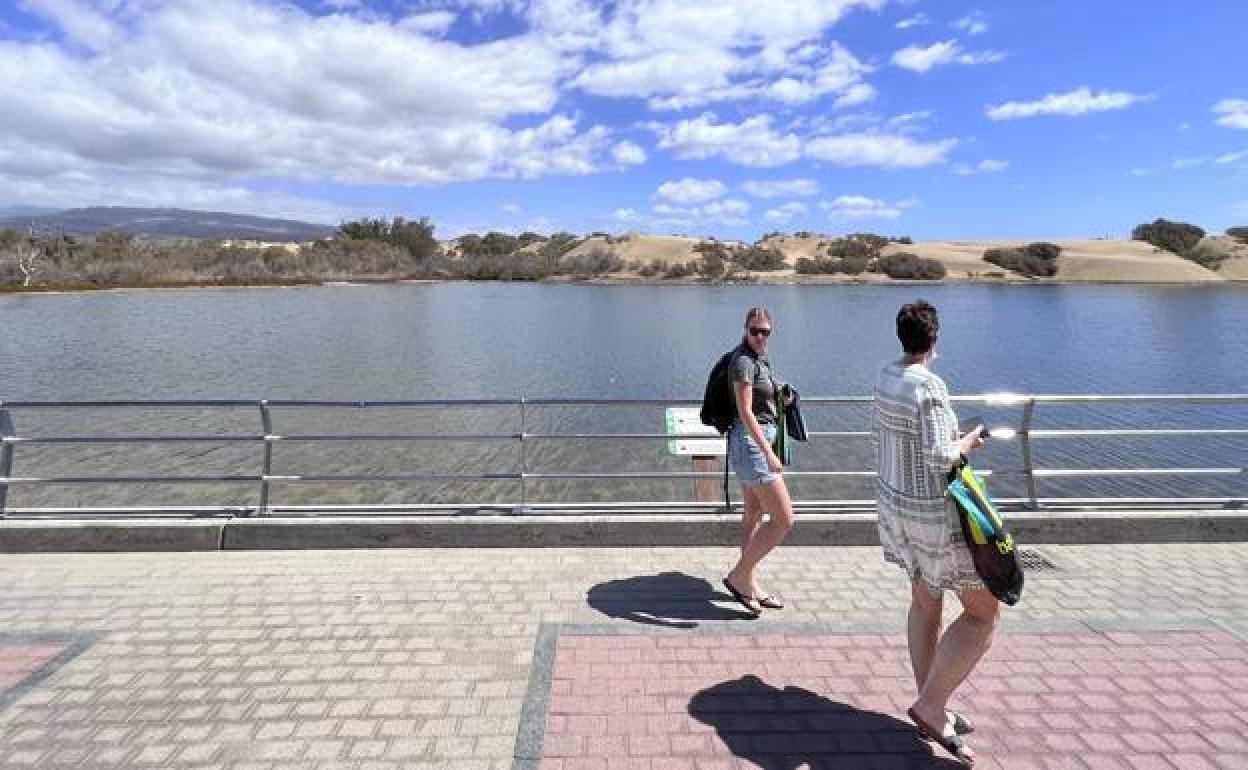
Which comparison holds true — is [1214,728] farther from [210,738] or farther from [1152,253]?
[1152,253]

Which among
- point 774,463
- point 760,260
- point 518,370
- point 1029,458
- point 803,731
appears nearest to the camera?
point 803,731

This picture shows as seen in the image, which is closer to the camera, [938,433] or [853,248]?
[938,433]

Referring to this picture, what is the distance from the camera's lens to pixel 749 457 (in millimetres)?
4668

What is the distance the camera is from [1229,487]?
11.6 meters

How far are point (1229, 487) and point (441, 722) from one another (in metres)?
12.8

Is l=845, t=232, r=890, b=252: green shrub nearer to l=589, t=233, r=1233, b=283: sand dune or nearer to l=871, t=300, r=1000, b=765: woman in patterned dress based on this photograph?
l=589, t=233, r=1233, b=283: sand dune

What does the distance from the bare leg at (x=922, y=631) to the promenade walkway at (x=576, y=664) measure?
11.7 inches

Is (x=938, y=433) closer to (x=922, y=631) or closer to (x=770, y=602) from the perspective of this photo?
(x=922, y=631)

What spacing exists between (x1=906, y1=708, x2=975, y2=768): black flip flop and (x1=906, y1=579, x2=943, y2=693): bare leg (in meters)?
0.17

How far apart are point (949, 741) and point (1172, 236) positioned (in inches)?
7084

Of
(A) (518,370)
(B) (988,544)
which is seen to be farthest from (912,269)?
(B) (988,544)

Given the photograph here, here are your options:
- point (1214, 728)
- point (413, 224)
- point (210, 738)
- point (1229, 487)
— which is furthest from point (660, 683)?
point (413, 224)

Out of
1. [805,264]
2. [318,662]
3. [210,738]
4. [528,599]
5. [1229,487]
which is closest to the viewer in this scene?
[210,738]

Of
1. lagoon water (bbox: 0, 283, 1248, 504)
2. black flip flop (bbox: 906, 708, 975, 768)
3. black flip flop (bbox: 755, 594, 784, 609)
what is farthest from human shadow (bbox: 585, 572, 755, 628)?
lagoon water (bbox: 0, 283, 1248, 504)
